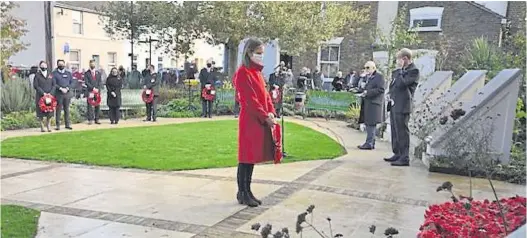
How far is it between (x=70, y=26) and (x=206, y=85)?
1796 cm

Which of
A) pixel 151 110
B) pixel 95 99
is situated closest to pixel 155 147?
pixel 95 99

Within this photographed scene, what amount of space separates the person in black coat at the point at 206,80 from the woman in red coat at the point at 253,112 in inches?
406

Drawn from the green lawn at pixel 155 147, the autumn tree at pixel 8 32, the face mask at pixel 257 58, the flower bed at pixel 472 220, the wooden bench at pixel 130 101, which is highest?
the autumn tree at pixel 8 32

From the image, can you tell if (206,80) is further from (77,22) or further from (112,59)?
(112,59)

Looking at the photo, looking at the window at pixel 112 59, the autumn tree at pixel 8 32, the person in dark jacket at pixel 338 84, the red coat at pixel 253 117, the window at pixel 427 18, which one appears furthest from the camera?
the window at pixel 112 59

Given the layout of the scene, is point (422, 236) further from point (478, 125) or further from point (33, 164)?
point (33, 164)

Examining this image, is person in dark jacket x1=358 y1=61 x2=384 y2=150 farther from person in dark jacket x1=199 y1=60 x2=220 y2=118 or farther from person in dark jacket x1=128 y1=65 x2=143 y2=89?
person in dark jacket x1=128 y1=65 x2=143 y2=89

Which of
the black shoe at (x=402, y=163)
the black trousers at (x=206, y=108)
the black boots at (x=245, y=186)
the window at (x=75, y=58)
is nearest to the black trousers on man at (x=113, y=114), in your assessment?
the black trousers at (x=206, y=108)

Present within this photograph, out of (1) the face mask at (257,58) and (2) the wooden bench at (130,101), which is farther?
(2) the wooden bench at (130,101)

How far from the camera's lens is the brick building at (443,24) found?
63.8ft

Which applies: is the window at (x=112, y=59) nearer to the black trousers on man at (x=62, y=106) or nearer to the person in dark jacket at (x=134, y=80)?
the person in dark jacket at (x=134, y=80)

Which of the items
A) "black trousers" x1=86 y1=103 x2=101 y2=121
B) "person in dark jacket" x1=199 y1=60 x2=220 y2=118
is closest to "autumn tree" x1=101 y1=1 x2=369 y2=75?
"person in dark jacket" x1=199 y1=60 x2=220 y2=118

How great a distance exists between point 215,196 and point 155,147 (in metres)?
3.95

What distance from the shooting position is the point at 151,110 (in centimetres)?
1473
